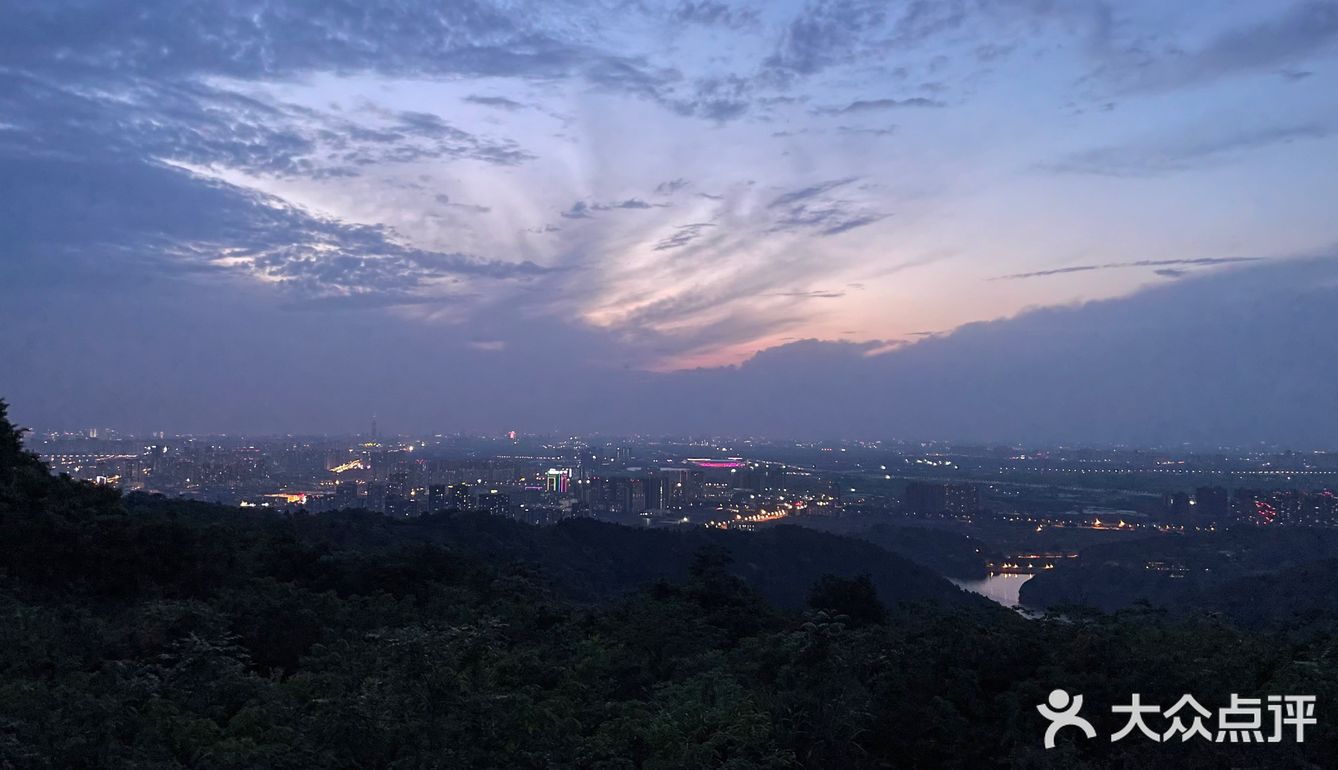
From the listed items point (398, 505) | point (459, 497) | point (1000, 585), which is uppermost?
point (459, 497)

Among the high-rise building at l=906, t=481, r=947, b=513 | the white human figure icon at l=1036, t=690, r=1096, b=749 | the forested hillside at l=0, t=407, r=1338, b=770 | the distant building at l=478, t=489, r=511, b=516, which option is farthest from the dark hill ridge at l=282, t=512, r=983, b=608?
the white human figure icon at l=1036, t=690, r=1096, b=749

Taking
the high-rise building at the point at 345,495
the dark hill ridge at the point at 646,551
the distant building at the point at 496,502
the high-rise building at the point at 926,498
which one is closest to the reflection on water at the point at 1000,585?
the dark hill ridge at the point at 646,551

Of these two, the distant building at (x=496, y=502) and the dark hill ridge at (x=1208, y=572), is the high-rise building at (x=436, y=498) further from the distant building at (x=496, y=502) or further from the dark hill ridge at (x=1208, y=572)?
the dark hill ridge at (x=1208, y=572)

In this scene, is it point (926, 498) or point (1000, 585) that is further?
point (926, 498)

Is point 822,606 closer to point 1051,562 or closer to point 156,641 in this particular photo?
point 156,641

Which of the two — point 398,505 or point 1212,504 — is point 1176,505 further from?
point 398,505

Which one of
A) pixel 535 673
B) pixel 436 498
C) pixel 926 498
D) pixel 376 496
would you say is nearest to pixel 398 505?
pixel 436 498

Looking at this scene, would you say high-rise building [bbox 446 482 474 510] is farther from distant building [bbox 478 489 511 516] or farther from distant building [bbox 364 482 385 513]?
distant building [bbox 364 482 385 513]
